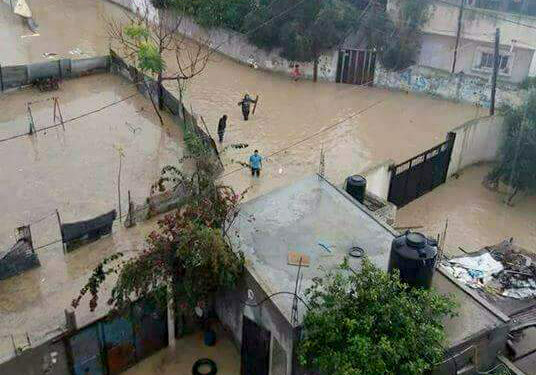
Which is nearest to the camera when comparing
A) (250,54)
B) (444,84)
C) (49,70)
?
(444,84)

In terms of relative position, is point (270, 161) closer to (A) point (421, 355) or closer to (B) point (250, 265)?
(B) point (250, 265)

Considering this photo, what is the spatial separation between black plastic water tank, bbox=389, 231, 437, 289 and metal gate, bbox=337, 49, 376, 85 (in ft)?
58.2

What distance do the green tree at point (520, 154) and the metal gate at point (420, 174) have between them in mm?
1839

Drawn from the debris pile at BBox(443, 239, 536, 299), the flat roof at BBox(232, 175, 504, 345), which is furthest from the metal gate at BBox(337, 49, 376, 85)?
the debris pile at BBox(443, 239, 536, 299)

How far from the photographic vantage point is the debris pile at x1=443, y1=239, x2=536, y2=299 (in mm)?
12133

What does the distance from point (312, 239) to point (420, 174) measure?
8.07 meters

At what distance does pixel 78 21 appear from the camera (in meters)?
34.9

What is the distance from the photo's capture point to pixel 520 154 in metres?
18.7

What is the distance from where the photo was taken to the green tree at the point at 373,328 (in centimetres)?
827

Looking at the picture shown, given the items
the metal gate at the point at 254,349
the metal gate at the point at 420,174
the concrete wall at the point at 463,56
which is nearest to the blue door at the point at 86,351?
the metal gate at the point at 254,349

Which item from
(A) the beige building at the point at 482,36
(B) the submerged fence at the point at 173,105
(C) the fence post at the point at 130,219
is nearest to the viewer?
(C) the fence post at the point at 130,219

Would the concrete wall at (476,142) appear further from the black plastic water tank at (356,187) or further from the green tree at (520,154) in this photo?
the black plastic water tank at (356,187)

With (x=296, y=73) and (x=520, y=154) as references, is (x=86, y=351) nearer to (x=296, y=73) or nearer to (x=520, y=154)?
(x=520, y=154)

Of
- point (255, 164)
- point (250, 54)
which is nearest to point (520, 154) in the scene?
point (255, 164)
